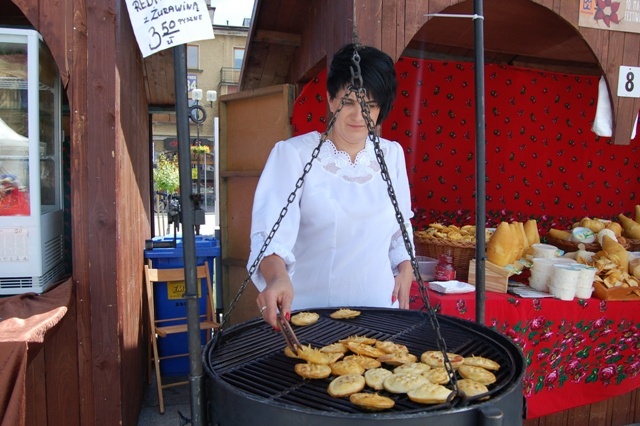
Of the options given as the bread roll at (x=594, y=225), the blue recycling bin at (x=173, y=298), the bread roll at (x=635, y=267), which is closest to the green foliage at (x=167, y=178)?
the blue recycling bin at (x=173, y=298)

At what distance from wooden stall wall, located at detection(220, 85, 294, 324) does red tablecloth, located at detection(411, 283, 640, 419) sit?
1.90 m

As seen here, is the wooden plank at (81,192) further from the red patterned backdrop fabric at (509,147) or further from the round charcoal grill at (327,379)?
the red patterned backdrop fabric at (509,147)

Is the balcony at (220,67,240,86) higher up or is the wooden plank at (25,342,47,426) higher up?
the balcony at (220,67,240,86)

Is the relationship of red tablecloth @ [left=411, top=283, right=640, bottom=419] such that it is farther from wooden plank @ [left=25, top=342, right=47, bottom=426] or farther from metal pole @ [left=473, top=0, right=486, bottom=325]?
wooden plank @ [left=25, top=342, right=47, bottom=426]

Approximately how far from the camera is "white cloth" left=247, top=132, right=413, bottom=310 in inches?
72.1

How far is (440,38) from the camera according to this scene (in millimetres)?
4316

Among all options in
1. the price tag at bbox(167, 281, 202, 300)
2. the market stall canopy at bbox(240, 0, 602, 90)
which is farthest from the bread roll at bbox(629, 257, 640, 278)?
the price tag at bbox(167, 281, 202, 300)

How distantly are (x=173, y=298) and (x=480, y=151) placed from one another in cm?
301

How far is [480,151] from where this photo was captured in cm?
224

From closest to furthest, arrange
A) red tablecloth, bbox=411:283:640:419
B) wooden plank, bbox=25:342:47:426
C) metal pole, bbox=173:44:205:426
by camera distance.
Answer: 1. metal pole, bbox=173:44:205:426
2. wooden plank, bbox=25:342:47:426
3. red tablecloth, bbox=411:283:640:419

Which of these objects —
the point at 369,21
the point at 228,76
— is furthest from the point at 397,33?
the point at 228,76

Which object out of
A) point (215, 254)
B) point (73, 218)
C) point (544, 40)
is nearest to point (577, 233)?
point (544, 40)

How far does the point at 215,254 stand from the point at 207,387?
2.98m

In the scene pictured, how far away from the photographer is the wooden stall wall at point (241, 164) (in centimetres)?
411
